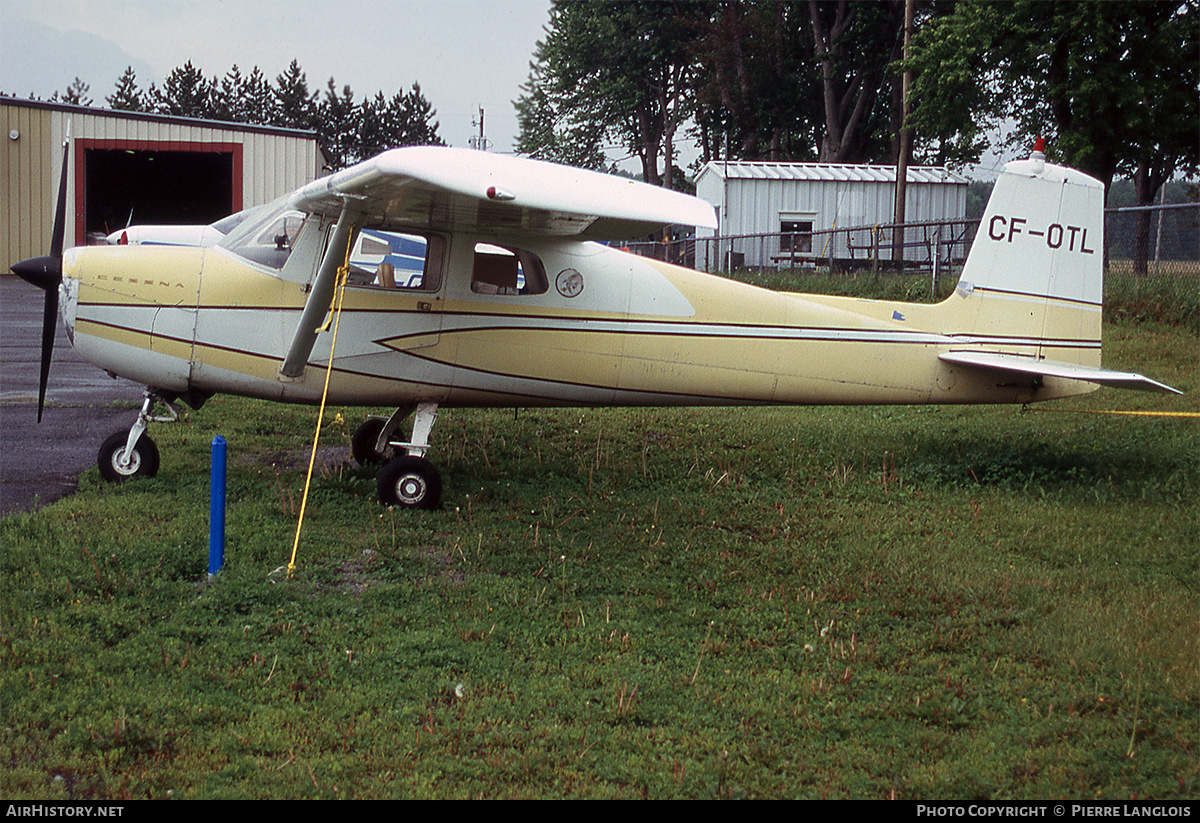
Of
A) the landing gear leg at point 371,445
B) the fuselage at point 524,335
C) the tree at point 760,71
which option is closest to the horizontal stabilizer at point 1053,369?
the fuselage at point 524,335

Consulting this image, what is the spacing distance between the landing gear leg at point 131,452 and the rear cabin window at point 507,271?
105 inches

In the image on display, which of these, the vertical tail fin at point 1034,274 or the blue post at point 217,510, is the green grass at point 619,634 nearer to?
the blue post at point 217,510

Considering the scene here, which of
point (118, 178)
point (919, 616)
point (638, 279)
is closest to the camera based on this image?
point (919, 616)

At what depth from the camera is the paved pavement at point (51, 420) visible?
25.1 feet

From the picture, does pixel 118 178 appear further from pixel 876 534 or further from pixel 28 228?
pixel 876 534

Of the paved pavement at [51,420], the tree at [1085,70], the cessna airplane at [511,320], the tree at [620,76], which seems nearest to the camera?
the cessna airplane at [511,320]

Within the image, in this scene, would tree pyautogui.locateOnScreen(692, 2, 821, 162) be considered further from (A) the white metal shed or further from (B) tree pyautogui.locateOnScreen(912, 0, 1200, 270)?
(B) tree pyautogui.locateOnScreen(912, 0, 1200, 270)

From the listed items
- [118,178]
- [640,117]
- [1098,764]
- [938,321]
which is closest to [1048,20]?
[938,321]

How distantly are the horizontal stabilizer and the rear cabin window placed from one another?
11.9 ft

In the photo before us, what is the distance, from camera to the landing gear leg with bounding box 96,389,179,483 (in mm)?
7535

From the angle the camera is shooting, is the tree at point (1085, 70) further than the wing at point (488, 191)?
Yes

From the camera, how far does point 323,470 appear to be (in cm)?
812

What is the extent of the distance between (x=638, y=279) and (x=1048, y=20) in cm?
2181

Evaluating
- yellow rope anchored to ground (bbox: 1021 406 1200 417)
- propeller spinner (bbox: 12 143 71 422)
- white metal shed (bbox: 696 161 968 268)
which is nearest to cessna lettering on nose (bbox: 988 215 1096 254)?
yellow rope anchored to ground (bbox: 1021 406 1200 417)
